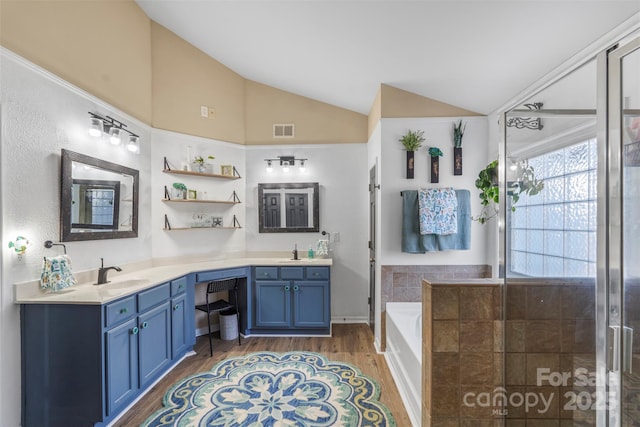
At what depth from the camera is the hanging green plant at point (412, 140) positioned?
9.25ft

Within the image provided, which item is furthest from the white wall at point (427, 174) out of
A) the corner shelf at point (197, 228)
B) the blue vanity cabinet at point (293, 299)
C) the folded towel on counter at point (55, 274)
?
the folded towel on counter at point (55, 274)

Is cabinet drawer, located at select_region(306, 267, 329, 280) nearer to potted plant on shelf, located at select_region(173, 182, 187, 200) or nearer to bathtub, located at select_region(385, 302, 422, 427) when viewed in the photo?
bathtub, located at select_region(385, 302, 422, 427)

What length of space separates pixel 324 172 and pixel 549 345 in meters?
2.92

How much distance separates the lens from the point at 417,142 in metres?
2.83

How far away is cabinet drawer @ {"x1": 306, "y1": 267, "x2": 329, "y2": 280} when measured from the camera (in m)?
3.28

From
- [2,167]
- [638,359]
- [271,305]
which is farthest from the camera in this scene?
[271,305]

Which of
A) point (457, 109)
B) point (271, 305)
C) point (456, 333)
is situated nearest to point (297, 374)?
point (271, 305)

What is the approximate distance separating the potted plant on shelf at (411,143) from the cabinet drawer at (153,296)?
2587 mm

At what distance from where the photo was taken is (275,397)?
7.06ft

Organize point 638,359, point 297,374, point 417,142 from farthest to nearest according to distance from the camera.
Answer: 1. point 417,142
2. point 297,374
3. point 638,359

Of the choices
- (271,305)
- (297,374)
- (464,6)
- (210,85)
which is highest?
(210,85)

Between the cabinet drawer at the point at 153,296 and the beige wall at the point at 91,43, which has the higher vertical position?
the beige wall at the point at 91,43

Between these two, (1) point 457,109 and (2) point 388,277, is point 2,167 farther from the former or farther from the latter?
(1) point 457,109

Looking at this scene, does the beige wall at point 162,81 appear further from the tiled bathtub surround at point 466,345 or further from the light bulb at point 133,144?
the tiled bathtub surround at point 466,345
